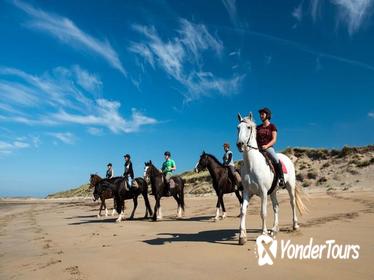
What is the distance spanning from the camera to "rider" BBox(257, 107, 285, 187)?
34.3 feet

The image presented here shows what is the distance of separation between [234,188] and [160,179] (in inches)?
140

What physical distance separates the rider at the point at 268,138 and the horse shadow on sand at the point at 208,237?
81.0 inches

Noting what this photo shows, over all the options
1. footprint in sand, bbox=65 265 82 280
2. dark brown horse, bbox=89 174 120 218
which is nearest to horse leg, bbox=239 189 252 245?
footprint in sand, bbox=65 265 82 280

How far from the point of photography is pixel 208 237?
1084 centimetres

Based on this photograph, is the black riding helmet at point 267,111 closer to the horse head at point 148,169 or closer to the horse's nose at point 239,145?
the horse's nose at point 239,145

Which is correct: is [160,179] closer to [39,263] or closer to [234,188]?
[234,188]

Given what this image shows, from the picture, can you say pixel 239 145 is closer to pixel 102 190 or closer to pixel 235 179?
pixel 235 179

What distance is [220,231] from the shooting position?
12.2 meters

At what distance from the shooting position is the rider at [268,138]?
10.5 m

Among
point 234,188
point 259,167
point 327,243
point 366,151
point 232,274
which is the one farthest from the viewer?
point 366,151

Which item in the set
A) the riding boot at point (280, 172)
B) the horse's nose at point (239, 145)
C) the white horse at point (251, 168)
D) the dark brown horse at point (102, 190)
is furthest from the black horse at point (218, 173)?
the horse's nose at point (239, 145)

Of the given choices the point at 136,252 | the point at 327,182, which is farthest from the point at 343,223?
the point at 327,182

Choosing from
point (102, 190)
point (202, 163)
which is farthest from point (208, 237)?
point (102, 190)

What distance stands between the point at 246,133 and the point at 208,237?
3347 mm
